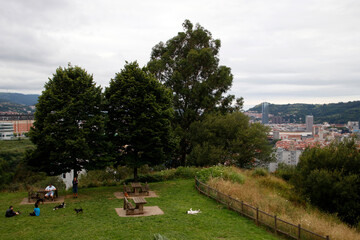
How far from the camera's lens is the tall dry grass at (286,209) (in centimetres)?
1094

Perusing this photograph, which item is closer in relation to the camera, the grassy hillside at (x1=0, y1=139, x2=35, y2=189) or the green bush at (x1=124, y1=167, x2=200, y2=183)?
the green bush at (x1=124, y1=167, x2=200, y2=183)

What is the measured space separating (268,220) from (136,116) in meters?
11.5

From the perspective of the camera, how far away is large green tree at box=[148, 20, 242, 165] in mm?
32656

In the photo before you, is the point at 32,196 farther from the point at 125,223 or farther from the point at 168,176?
the point at 168,176

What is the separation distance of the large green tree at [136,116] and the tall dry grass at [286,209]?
505cm

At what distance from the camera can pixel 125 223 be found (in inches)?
456

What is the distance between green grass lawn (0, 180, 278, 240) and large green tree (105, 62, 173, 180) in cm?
477

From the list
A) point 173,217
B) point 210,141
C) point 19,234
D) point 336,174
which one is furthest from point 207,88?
point 19,234

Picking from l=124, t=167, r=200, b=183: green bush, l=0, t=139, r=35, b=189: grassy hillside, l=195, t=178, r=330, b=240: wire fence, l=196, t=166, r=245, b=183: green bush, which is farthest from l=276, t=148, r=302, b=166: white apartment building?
l=195, t=178, r=330, b=240: wire fence

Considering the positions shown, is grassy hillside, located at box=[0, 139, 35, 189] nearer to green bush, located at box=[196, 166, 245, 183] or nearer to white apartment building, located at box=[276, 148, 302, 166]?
green bush, located at box=[196, 166, 245, 183]

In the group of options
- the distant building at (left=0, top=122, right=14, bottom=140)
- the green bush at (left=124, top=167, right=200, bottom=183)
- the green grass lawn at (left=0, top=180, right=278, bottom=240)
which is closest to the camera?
the green grass lawn at (left=0, top=180, right=278, bottom=240)

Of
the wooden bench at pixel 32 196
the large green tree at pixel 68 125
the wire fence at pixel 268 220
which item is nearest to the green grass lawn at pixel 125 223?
the wire fence at pixel 268 220

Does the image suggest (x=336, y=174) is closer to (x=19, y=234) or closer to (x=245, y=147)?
(x=245, y=147)

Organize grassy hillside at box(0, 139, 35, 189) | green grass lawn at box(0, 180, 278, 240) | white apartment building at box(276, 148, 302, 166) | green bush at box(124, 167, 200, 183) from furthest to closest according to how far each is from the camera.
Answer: white apartment building at box(276, 148, 302, 166), grassy hillside at box(0, 139, 35, 189), green bush at box(124, 167, 200, 183), green grass lawn at box(0, 180, 278, 240)
